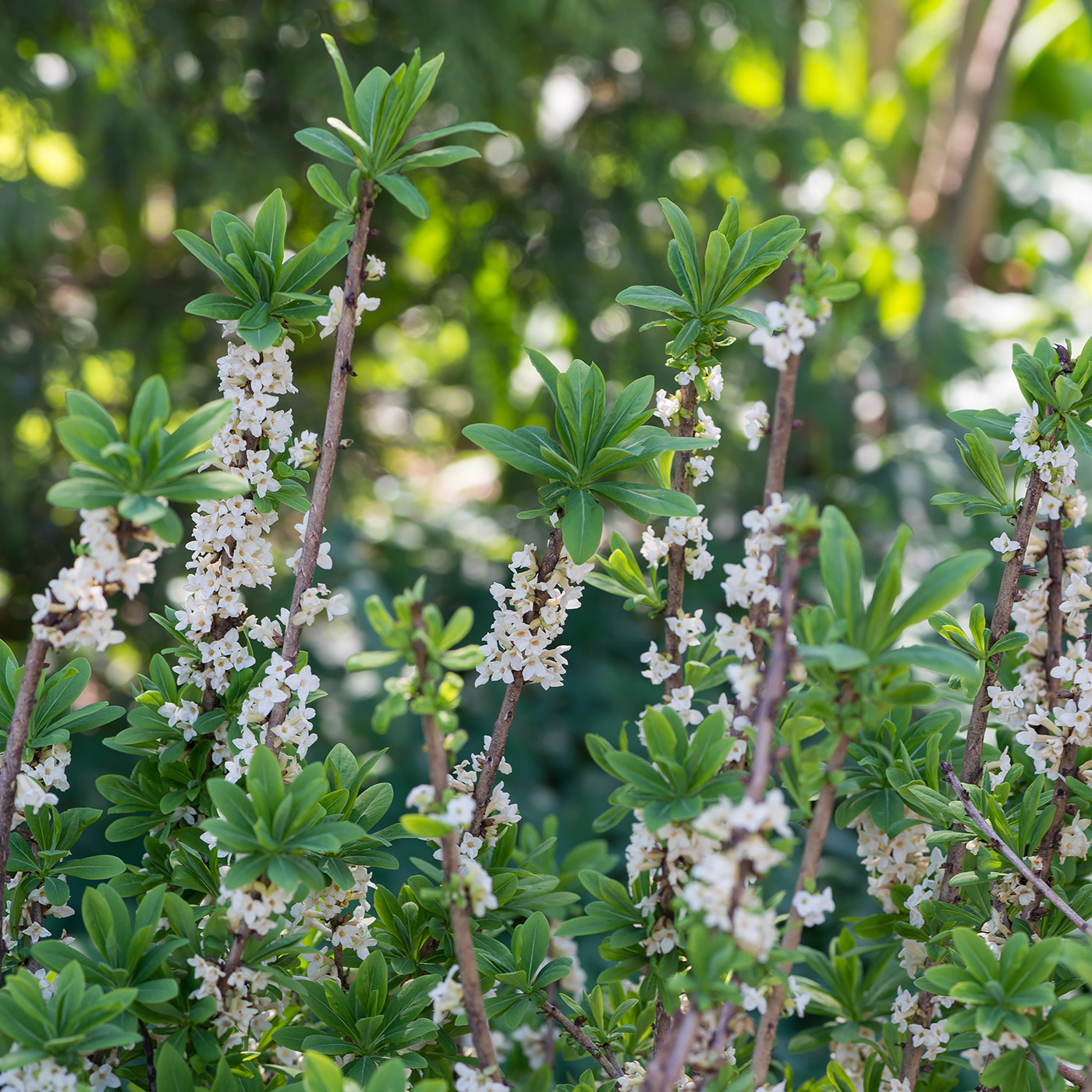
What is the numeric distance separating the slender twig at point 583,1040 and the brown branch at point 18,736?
0.37 m

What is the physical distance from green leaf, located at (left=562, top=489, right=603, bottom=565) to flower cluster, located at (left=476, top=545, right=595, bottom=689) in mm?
38

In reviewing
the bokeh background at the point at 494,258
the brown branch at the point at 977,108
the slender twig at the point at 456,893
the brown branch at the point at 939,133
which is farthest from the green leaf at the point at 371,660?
the brown branch at the point at 939,133

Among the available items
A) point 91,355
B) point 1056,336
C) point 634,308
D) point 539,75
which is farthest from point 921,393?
point 91,355

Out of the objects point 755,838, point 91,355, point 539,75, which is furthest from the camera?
point 539,75

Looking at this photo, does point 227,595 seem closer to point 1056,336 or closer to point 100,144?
point 100,144

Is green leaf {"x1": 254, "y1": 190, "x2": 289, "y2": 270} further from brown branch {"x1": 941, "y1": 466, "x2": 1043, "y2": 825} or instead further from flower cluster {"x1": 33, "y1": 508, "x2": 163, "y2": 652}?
brown branch {"x1": 941, "y1": 466, "x2": 1043, "y2": 825}

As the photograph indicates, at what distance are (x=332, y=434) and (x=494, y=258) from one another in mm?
2128

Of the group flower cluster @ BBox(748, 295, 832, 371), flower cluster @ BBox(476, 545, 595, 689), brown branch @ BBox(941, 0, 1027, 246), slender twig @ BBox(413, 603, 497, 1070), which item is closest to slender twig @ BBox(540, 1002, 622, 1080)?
slender twig @ BBox(413, 603, 497, 1070)

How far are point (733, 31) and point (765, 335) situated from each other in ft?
8.84

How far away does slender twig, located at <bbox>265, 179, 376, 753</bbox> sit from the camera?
617mm

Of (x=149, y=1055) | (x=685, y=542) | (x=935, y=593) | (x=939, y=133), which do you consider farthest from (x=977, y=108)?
(x=149, y=1055)

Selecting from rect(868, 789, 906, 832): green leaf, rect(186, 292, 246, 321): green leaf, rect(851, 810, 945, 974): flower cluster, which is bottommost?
rect(851, 810, 945, 974): flower cluster

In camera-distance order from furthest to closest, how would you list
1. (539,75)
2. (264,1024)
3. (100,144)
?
(539,75) < (100,144) < (264,1024)

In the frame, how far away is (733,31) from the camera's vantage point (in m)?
2.83
